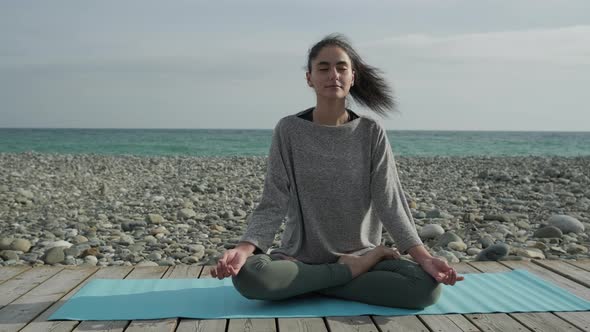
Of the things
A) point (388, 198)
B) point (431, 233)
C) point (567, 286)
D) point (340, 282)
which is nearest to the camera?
point (340, 282)

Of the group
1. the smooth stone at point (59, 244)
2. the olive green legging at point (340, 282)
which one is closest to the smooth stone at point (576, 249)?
the olive green legging at point (340, 282)

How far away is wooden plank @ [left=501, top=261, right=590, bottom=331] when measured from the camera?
277 centimetres

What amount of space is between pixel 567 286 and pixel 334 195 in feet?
4.84

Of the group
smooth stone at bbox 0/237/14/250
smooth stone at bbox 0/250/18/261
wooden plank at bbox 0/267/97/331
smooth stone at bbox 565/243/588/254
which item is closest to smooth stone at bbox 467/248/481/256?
smooth stone at bbox 565/243/588/254

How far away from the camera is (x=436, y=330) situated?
2.64 m

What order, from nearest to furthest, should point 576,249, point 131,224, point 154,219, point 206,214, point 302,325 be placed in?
1. point 302,325
2. point 576,249
3. point 131,224
4. point 154,219
5. point 206,214

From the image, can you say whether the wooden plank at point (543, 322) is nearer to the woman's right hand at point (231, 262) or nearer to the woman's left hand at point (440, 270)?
the woman's left hand at point (440, 270)

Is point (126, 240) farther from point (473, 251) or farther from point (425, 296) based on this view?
point (425, 296)

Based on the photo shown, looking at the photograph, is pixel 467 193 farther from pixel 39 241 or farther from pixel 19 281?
pixel 19 281

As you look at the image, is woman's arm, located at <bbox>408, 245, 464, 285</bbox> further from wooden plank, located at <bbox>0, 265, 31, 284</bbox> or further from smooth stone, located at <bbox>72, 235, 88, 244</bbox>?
smooth stone, located at <bbox>72, 235, 88, 244</bbox>

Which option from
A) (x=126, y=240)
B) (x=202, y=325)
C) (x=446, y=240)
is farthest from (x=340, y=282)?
(x=126, y=240)

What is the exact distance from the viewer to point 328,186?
3.16m

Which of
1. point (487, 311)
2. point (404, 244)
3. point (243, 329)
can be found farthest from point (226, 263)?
point (487, 311)

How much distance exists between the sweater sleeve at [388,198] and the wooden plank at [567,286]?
2.57ft
